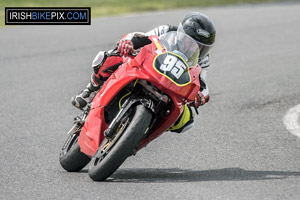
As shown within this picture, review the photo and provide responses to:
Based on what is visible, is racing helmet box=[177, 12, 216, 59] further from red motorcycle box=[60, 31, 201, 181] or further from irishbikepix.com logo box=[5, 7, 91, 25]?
irishbikepix.com logo box=[5, 7, 91, 25]

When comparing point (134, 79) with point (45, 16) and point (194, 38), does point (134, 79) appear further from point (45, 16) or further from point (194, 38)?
point (45, 16)

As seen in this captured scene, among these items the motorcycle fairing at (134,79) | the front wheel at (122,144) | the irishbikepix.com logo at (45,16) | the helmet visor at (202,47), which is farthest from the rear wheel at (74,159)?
the irishbikepix.com logo at (45,16)

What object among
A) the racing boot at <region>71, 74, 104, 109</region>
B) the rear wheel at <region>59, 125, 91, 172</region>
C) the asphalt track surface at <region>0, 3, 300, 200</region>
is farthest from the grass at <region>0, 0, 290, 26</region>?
the rear wheel at <region>59, 125, 91, 172</region>

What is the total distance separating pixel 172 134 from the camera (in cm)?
775

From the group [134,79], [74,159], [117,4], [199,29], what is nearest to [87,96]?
[74,159]

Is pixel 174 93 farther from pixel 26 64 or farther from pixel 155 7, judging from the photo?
pixel 155 7

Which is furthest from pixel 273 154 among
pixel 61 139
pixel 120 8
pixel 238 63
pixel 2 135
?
pixel 120 8

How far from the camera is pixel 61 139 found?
742 cm

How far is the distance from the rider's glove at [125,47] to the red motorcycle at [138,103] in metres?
0.06

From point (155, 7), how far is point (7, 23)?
17.7 ft

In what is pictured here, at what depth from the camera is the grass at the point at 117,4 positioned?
19.1m

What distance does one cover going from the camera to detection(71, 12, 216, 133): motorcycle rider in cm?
611

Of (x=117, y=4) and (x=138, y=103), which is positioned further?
(x=117, y=4)

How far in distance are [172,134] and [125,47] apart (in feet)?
6.67
